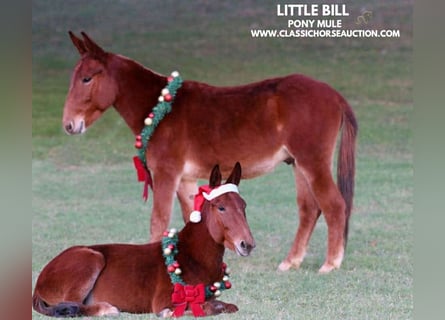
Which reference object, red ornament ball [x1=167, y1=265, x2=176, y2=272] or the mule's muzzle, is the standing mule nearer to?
red ornament ball [x1=167, y1=265, x2=176, y2=272]

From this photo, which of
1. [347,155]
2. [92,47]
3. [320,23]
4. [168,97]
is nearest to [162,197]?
[168,97]

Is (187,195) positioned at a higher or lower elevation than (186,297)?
higher

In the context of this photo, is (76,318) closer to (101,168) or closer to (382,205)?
(101,168)

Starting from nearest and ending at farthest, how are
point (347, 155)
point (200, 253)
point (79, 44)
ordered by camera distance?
point (200, 253) < point (79, 44) < point (347, 155)

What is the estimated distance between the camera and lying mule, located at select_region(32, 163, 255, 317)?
13.0 ft

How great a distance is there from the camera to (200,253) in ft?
13.0

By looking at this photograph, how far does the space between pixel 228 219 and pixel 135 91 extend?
0.71 metres

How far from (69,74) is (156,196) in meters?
0.62

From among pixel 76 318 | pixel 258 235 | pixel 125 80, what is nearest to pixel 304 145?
pixel 258 235

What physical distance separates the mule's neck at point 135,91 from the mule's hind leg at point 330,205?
654 mm

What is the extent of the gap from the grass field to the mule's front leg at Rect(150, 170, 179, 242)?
55 millimetres

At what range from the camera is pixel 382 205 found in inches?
176

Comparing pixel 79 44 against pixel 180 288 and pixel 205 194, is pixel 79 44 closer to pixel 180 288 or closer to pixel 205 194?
pixel 205 194

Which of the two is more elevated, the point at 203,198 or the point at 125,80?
the point at 125,80
